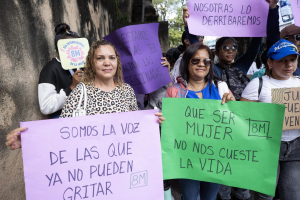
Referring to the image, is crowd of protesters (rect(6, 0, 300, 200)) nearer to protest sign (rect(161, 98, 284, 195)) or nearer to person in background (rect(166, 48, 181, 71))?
protest sign (rect(161, 98, 284, 195))

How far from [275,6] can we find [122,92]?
201 cm

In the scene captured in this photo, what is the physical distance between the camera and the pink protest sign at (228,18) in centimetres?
237

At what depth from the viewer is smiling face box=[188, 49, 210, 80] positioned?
1.94m

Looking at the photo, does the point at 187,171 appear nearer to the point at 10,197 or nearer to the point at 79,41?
the point at 79,41

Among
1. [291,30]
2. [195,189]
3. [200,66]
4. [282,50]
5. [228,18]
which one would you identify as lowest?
[195,189]

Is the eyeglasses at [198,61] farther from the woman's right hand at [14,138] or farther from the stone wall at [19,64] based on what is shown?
the stone wall at [19,64]

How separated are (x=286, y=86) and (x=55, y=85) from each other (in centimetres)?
221

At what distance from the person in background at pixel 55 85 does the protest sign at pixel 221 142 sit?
1.00m

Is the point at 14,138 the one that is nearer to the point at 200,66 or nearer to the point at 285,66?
the point at 200,66

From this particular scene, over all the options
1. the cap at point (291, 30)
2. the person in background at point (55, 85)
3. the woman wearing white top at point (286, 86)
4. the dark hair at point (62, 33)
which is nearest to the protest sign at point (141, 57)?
the dark hair at point (62, 33)

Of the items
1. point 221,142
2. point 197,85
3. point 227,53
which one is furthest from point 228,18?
point 221,142

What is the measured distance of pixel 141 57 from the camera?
251cm

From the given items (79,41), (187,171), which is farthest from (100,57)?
(187,171)

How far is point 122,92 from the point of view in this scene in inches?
72.0
